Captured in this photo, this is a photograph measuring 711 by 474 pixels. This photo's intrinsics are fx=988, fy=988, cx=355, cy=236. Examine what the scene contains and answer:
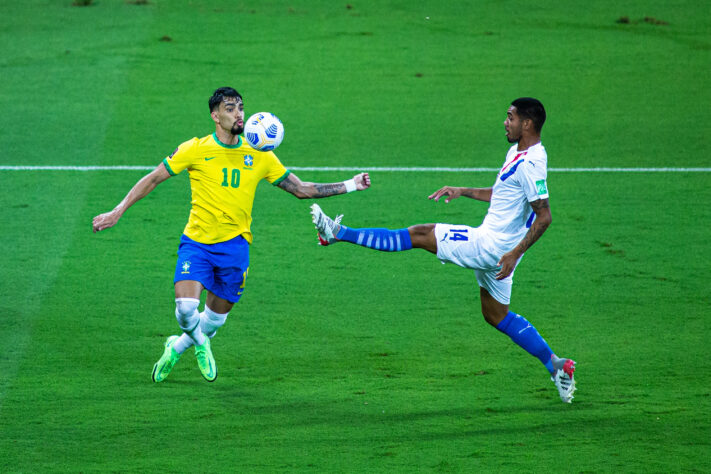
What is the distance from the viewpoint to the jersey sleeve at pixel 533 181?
656 centimetres

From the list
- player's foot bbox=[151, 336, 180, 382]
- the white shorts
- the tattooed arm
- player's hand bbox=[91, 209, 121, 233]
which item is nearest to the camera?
the tattooed arm

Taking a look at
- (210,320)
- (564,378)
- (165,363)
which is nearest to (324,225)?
(210,320)

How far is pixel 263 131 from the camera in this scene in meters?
6.71

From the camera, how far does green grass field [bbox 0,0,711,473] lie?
21.7 feet

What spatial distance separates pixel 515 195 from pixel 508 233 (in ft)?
0.88

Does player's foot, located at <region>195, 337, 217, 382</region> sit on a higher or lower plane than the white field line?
lower

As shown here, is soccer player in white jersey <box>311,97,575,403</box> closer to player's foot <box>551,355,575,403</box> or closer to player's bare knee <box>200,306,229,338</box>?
player's foot <box>551,355,575,403</box>

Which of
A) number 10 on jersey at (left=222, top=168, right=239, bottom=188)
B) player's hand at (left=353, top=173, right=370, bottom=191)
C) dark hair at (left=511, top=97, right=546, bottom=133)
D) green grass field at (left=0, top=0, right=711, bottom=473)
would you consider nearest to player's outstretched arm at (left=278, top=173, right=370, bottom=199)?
player's hand at (left=353, top=173, right=370, bottom=191)

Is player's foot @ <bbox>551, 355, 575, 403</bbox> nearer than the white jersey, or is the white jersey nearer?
the white jersey

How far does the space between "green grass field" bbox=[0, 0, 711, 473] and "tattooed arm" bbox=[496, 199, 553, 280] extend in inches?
42.1

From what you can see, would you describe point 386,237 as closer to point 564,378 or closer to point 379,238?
point 379,238

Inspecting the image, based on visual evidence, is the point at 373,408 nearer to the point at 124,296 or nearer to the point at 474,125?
the point at 124,296

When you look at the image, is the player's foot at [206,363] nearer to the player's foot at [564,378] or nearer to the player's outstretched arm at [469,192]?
the player's outstretched arm at [469,192]

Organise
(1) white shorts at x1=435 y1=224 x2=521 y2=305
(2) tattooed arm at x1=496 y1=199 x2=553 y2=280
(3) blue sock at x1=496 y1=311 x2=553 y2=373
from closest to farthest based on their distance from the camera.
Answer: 1. (2) tattooed arm at x1=496 y1=199 x2=553 y2=280
2. (1) white shorts at x1=435 y1=224 x2=521 y2=305
3. (3) blue sock at x1=496 y1=311 x2=553 y2=373
